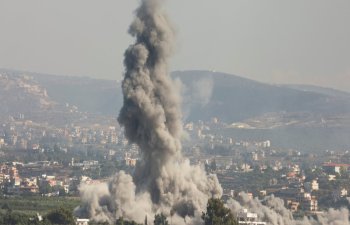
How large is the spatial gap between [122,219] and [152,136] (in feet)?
20.0

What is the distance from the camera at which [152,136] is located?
88.0 meters

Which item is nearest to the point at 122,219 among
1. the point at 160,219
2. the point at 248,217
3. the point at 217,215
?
the point at 160,219

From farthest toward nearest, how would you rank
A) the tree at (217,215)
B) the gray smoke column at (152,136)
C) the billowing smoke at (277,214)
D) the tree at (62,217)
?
the billowing smoke at (277,214)
the tree at (62,217)
the gray smoke column at (152,136)
the tree at (217,215)

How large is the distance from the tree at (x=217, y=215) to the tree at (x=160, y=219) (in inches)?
112

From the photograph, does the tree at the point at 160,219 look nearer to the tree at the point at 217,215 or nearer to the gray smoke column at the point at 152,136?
the gray smoke column at the point at 152,136

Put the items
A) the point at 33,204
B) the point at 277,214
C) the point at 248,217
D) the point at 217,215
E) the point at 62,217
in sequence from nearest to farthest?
the point at 217,215, the point at 62,217, the point at 248,217, the point at 277,214, the point at 33,204

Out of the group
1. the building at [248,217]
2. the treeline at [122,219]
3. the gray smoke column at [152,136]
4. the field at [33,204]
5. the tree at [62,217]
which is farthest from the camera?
the field at [33,204]

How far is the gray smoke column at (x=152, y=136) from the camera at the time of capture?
88438 millimetres

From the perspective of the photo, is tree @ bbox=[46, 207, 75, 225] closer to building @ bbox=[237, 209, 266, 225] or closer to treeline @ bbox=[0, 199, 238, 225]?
treeline @ bbox=[0, 199, 238, 225]

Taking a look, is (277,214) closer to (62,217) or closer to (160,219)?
(160,219)

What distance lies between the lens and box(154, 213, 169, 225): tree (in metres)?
87.1

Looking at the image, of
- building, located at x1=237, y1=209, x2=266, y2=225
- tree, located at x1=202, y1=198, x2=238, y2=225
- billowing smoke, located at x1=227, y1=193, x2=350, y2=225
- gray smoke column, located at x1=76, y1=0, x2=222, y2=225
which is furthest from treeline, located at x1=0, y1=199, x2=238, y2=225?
billowing smoke, located at x1=227, y1=193, x2=350, y2=225

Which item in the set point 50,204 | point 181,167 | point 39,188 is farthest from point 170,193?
point 39,188

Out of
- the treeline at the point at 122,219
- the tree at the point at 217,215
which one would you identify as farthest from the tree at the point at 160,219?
the tree at the point at 217,215
